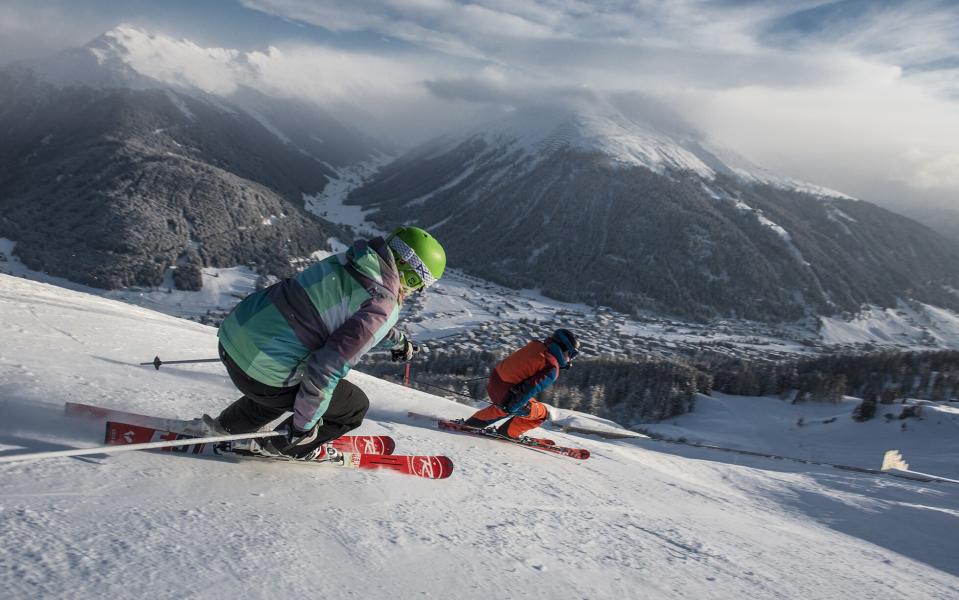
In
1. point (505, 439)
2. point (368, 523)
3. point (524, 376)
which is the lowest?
point (505, 439)

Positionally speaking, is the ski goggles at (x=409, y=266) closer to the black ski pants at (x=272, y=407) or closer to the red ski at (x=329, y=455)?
the black ski pants at (x=272, y=407)

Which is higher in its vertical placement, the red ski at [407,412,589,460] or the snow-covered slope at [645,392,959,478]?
the red ski at [407,412,589,460]

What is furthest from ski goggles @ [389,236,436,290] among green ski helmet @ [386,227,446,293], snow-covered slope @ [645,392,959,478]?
snow-covered slope @ [645,392,959,478]

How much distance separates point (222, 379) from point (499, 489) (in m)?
3.34

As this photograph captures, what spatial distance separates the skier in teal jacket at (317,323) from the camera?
3.31 m

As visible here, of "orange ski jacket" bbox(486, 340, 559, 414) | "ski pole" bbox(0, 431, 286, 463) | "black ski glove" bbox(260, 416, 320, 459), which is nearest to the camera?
"ski pole" bbox(0, 431, 286, 463)

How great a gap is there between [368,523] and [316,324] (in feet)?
4.09

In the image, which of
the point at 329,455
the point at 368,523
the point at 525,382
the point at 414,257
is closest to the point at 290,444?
the point at 329,455

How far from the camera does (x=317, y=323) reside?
335 centimetres

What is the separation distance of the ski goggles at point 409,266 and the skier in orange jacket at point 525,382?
12.4 feet

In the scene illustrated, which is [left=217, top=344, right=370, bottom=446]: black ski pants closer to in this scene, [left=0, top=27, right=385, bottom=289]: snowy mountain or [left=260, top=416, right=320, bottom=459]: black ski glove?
[left=260, top=416, right=320, bottom=459]: black ski glove

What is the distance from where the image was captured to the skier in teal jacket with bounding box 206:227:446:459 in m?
3.31

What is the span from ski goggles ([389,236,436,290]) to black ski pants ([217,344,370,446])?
87cm

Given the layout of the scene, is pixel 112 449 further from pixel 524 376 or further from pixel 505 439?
pixel 524 376
